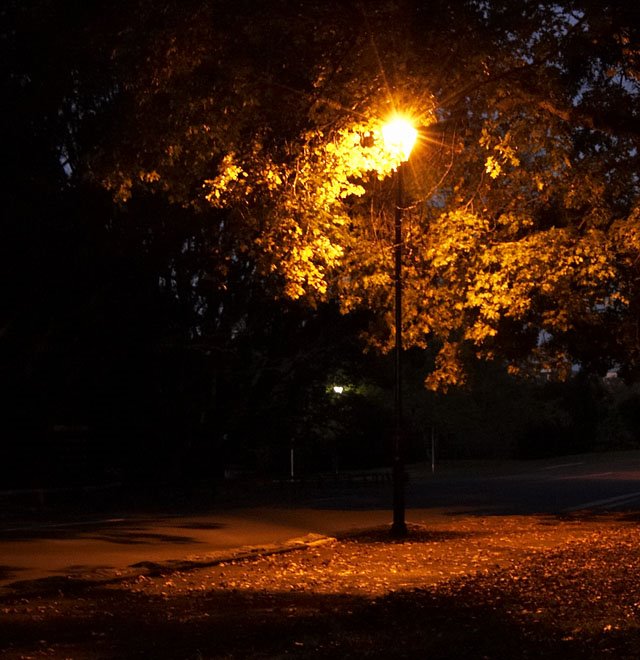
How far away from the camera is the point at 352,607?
10922 millimetres

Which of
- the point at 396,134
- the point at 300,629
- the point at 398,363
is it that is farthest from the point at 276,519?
the point at 300,629

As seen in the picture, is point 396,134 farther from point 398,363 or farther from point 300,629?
point 300,629

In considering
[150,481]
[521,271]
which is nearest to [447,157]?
[521,271]

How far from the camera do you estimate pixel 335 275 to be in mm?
21203

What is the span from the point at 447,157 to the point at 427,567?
8.23 metres

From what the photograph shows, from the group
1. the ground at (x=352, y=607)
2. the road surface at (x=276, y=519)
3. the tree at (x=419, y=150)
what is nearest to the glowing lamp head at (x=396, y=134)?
the tree at (x=419, y=150)

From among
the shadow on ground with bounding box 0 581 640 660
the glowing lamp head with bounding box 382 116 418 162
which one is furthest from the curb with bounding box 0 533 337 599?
the glowing lamp head with bounding box 382 116 418 162

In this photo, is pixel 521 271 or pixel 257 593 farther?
pixel 521 271

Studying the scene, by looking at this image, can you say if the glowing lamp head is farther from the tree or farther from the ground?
the ground

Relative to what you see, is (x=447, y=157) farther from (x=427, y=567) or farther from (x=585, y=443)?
(x=585, y=443)

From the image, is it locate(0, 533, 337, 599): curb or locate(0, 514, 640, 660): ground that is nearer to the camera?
locate(0, 514, 640, 660): ground

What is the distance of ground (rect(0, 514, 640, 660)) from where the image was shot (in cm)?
866

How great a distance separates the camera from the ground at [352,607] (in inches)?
341

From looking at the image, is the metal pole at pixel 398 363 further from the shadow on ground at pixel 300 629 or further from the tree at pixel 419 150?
the shadow on ground at pixel 300 629
